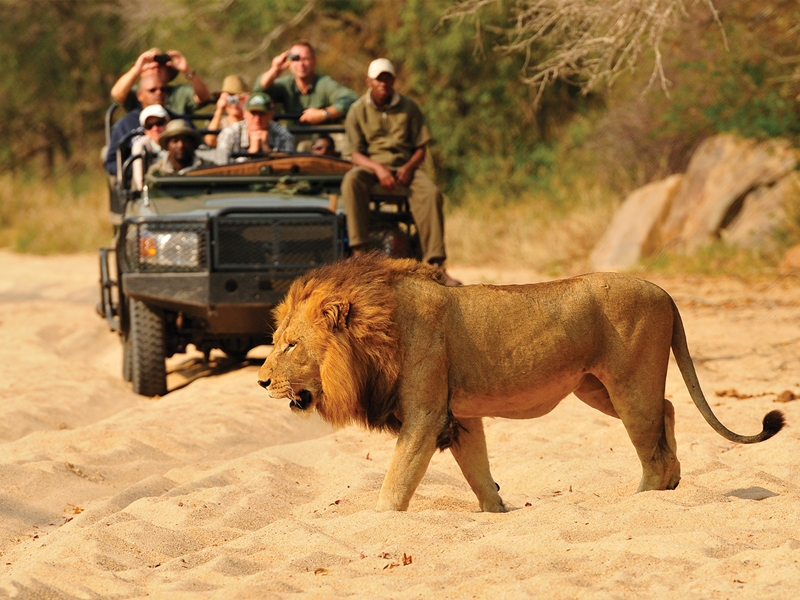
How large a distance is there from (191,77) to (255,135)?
4.82ft

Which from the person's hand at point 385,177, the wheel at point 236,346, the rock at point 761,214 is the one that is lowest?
the wheel at point 236,346

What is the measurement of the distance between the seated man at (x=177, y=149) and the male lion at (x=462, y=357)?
4266 mm

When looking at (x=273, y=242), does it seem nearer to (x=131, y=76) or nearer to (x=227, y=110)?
(x=227, y=110)

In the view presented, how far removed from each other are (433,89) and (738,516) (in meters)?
15.3

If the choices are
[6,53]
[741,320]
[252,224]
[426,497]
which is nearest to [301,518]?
[426,497]

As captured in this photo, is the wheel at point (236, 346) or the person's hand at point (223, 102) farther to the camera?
the person's hand at point (223, 102)

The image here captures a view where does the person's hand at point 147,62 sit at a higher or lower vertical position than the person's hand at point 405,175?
higher

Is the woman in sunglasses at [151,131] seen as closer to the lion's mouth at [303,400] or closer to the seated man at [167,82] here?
the seated man at [167,82]

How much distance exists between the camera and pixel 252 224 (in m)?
7.72

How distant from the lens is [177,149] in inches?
342

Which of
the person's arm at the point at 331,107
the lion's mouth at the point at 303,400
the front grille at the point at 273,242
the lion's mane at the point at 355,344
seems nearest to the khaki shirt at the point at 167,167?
the front grille at the point at 273,242

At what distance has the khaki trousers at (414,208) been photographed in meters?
7.84

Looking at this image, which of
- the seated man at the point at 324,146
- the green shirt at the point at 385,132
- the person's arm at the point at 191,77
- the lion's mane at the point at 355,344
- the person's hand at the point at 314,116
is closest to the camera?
the lion's mane at the point at 355,344

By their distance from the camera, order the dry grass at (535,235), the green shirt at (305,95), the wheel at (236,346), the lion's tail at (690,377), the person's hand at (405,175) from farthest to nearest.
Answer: the dry grass at (535,235) < the green shirt at (305,95) < the wheel at (236,346) < the person's hand at (405,175) < the lion's tail at (690,377)
